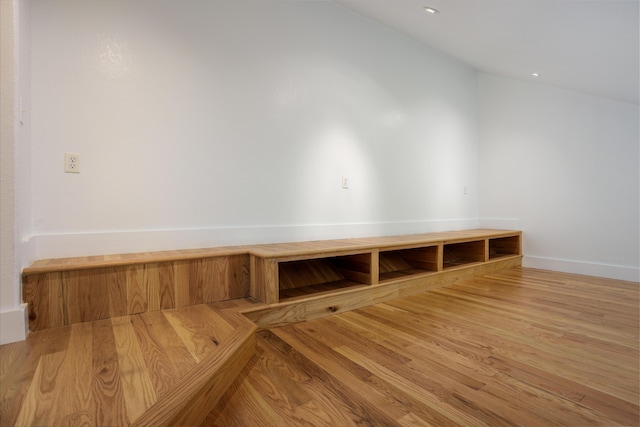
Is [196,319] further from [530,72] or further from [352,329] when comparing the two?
[530,72]

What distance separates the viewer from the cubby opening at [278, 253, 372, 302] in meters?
2.14

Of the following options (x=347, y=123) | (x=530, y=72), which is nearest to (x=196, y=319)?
(x=347, y=123)

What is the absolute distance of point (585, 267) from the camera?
3148 millimetres

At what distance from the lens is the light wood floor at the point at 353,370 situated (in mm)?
944

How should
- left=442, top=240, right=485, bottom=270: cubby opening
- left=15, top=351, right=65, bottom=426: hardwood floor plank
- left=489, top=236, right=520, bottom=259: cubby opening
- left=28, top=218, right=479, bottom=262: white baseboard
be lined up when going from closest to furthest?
1. left=15, top=351, right=65, bottom=426: hardwood floor plank
2. left=28, top=218, right=479, bottom=262: white baseboard
3. left=442, top=240, right=485, bottom=270: cubby opening
4. left=489, top=236, right=520, bottom=259: cubby opening

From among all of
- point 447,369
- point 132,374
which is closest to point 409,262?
point 447,369

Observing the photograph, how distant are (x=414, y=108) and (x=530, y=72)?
114cm

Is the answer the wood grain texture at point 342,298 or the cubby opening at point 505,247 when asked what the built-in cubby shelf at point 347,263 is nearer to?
the wood grain texture at point 342,298

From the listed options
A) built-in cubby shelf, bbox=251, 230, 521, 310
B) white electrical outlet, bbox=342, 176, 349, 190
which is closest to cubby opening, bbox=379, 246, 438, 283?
built-in cubby shelf, bbox=251, 230, 521, 310

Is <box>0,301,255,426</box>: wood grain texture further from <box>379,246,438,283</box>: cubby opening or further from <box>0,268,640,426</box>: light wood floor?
<box>379,246,438,283</box>: cubby opening

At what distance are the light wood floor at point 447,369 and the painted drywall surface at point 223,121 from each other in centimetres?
94

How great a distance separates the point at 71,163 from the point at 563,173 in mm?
4120

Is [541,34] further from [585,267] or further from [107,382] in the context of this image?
[107,382]

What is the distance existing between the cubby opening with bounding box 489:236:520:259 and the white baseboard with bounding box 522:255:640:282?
0.15 m
